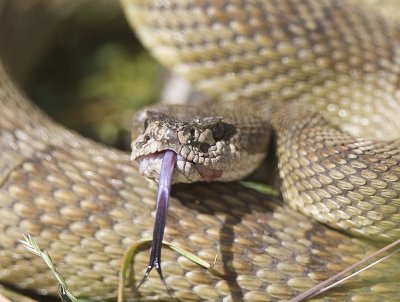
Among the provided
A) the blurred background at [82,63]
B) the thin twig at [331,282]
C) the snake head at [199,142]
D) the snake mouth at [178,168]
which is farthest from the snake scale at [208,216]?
the blurred background at [82,63]

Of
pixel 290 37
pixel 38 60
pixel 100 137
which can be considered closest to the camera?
pixel 290 37

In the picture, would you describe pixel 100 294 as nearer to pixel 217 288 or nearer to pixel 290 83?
pixel 217 288

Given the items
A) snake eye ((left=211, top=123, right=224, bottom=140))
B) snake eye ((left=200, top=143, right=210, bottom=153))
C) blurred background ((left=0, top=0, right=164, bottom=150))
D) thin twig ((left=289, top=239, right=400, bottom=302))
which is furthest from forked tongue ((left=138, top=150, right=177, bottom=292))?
blurred background ((left=0, top=0, right=164, bottom=150))

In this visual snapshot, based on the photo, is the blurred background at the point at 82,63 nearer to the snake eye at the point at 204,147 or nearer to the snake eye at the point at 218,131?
the snake eye at the point at 218,131

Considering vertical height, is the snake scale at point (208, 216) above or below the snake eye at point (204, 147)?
below

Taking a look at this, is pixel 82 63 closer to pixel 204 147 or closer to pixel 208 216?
pixel 208 216

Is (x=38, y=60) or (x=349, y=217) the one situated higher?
(x=38, y=60)

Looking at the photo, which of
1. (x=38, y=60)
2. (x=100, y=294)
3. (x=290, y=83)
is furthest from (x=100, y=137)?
(x=100, y=294)

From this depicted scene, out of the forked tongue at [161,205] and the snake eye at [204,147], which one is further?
the snake eye at [204,147]
